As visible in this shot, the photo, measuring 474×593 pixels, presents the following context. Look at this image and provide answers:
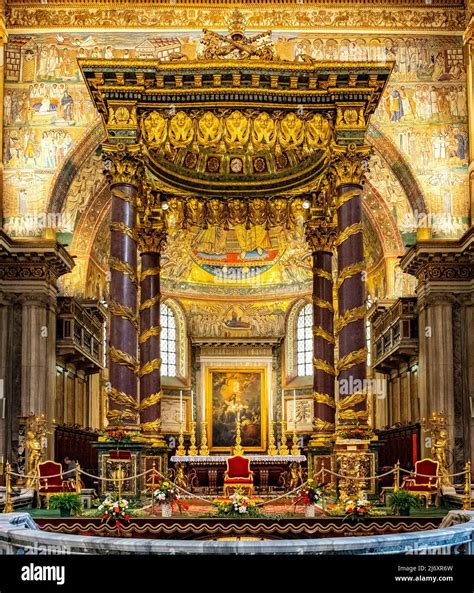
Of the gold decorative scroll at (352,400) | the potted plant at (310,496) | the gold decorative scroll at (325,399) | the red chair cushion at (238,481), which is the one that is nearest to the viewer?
the potted plant at (310,496)

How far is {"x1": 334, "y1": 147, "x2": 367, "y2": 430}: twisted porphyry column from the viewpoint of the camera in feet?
53.4

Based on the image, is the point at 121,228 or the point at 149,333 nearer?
the point at 121,228

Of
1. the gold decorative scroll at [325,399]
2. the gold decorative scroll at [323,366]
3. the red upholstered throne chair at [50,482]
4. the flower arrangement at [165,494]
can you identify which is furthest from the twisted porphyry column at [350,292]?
the red upholstered throne chair at [50,482]

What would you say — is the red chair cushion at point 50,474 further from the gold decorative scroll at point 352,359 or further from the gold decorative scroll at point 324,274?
the gold decorative scroll at point 324,274

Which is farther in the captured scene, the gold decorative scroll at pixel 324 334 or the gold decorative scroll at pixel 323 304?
the gold decorative scroll at pixel 323 304

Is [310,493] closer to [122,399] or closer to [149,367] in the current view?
[122,399]

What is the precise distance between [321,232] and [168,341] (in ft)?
48.2

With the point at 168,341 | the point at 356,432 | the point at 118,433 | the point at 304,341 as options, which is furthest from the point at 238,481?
the point at 304,341

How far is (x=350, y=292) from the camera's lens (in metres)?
16.8

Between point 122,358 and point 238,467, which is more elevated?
point 122,358

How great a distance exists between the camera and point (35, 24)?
86.5 feet

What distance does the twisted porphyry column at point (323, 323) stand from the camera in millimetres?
21000

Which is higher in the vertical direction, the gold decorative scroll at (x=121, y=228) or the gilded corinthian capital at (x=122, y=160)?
the gilded corinthian capital at (x=122, y=160)
